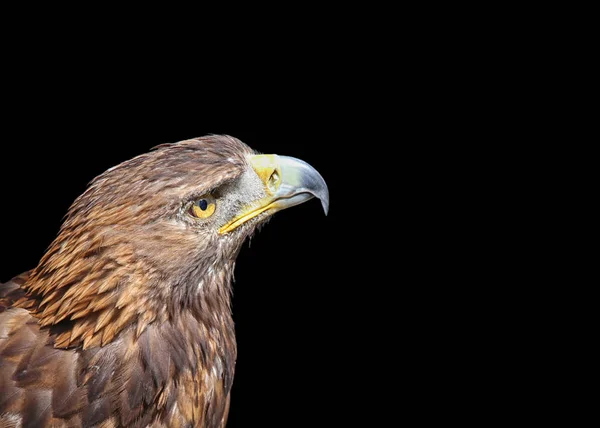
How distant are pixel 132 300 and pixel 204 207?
466mm

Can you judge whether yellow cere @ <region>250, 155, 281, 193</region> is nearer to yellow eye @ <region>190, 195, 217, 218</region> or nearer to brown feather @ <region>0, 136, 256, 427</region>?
brown feather @ <region>0, 136, 256, 427</region>

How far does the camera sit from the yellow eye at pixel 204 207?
2.95 meters

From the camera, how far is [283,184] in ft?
10.5

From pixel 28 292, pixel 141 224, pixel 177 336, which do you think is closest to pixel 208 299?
pixel 177 336

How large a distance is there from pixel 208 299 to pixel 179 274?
260 millimetres

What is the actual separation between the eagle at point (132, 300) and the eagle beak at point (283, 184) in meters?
0.04

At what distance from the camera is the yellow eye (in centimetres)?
295

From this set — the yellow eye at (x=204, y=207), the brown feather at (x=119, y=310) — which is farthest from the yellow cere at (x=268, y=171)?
the yellow eye at (x=204, y=207)

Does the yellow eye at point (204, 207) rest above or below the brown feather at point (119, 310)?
above

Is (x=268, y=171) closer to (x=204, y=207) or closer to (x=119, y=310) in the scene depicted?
(x=204, y=207)

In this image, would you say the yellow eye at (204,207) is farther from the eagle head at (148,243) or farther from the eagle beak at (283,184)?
the eagle beak at (283,184)

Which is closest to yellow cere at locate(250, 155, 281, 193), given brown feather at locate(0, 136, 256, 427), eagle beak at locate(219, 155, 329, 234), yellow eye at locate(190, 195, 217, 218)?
eagle beak at locate(219, 155, 329, 234)

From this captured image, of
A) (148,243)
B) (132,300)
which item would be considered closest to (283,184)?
(148,243)

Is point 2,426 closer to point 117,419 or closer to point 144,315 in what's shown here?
point 117,419
